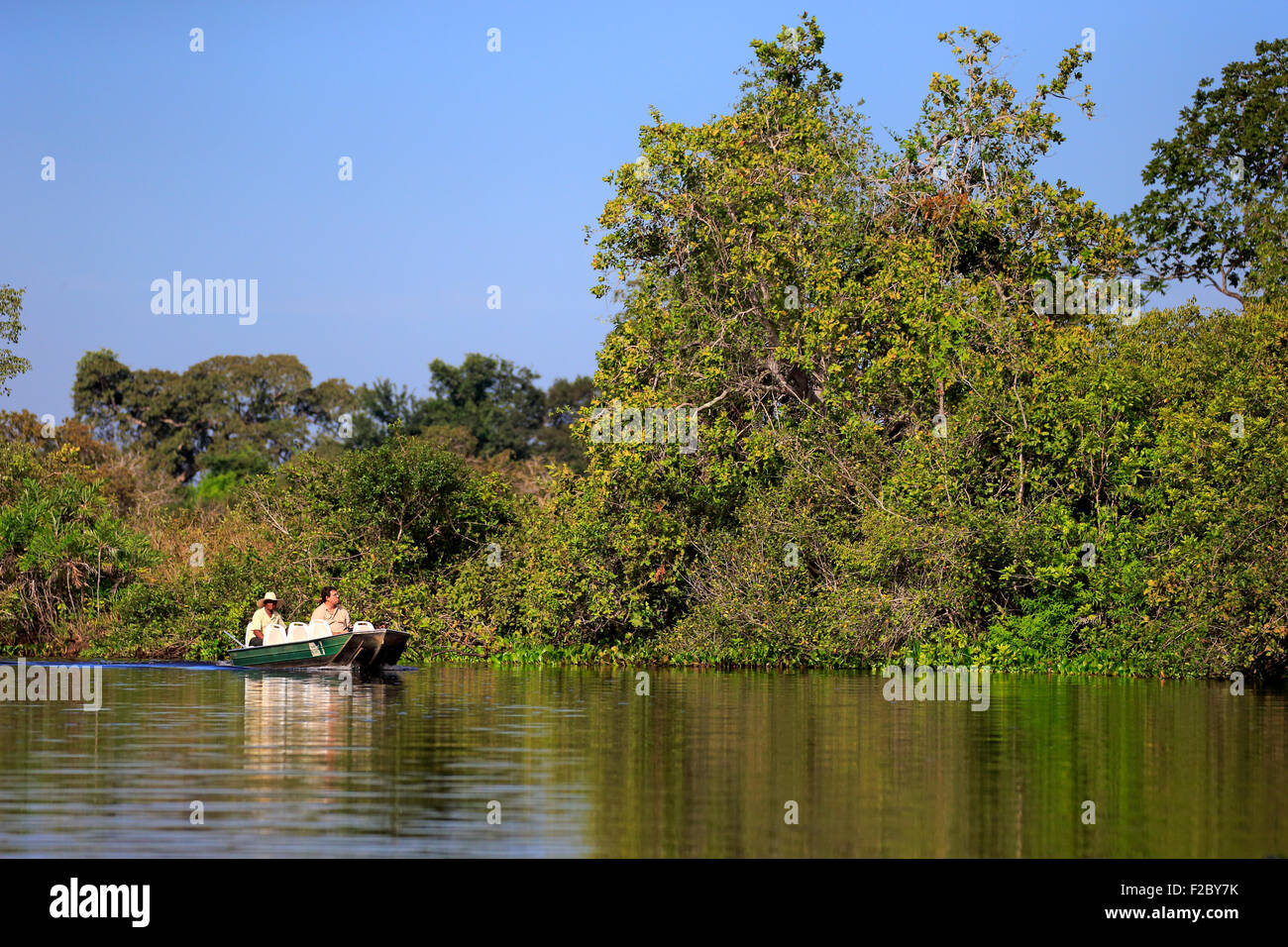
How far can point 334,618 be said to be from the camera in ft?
106

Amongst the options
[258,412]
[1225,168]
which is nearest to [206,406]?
[258,412]

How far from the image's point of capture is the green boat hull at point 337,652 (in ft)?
99.0

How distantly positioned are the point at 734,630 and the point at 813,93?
1312 cm

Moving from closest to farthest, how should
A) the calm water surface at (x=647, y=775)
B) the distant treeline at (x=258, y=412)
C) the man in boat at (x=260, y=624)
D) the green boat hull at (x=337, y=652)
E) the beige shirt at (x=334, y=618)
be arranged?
the calm water surface at (x=647, y=775)
the green boat hull at (x=337, y=652)
the beige shirt at (x=334, y=618)
the man in boat at (x=260, y=624)
the distant treeline at (x=258, y=412)

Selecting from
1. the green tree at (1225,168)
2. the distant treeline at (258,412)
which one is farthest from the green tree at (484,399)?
the green tree at (1225,168)

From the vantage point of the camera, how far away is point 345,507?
123 ft

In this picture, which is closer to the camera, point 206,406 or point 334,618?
point 334,618

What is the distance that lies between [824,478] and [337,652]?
1073 cm

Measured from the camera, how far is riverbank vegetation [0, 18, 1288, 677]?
30.8 metres

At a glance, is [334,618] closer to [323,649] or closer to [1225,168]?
[323,649]

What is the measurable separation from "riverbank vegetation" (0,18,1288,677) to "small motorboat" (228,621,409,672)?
4.88 metres

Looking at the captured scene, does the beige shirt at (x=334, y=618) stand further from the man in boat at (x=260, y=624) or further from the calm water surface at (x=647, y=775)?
the calm water surface at (x=647, y=775)

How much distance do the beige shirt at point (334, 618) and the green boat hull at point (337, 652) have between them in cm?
91
